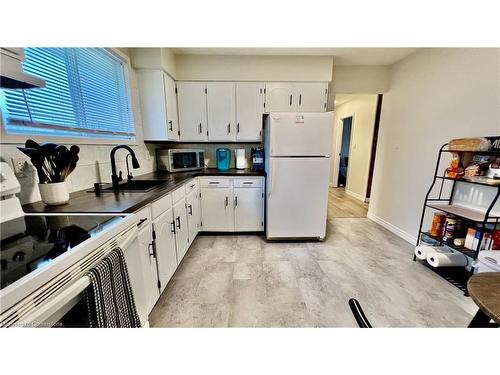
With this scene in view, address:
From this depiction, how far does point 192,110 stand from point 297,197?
75.4 inches

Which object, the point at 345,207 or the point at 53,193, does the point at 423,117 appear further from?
the point at 53,193

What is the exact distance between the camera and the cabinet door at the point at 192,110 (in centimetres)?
272

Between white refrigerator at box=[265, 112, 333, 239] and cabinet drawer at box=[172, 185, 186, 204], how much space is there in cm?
104

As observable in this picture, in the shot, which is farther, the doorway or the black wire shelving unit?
the doorway

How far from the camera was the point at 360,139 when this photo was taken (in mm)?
4633

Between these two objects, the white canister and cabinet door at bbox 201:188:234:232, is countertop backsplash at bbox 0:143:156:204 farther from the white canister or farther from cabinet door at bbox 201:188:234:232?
cabinet door at bbox 201:188:234:232

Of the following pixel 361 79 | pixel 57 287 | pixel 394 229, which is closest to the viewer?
pixel 57 287

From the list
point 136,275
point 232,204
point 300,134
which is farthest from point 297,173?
point 136,275

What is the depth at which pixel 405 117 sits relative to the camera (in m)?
2.69

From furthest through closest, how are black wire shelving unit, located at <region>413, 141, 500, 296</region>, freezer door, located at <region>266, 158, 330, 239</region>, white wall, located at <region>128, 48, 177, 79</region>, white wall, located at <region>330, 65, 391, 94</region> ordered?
Answer: white wall, located at <region>330, 65, 391, 94</region> → freezer door, located at <region>266, 158, 330, 239</region> → white wall, located at <region>128, 48, 177, 79</region> → black wire shelving unit, located at <region>413, 141, 500, 296</region>

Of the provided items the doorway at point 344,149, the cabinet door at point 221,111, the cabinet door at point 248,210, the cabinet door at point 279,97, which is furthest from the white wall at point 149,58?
the doorway at point 344,149

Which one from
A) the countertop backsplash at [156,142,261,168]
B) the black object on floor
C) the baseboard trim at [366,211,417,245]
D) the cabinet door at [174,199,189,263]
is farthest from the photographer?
the countertop backsplash at [156,142,261,168]

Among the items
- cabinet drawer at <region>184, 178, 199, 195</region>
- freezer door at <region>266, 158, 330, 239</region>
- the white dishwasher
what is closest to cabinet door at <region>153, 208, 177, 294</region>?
the white dishwasher

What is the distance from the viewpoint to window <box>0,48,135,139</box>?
1.20m
